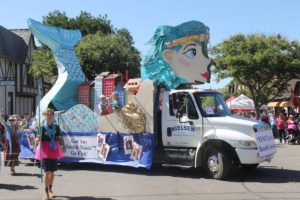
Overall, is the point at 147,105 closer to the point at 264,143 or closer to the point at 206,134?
the point at 206,134

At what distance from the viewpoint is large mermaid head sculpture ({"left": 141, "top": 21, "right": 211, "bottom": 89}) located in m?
13.0

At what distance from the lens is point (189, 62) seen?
13.1 m

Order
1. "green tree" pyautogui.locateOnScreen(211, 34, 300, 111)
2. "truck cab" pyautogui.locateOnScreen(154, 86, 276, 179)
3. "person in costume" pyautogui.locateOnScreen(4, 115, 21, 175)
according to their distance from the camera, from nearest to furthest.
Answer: "truck cab" pyautogui.locateOnScreen(154, 86, 276, 179) → "person in costume" pyautogui.locateOnScreen(4, 115, 21, 175) → "green tree" pyautogui.locateOnScreen(211, 34, 300, 111)

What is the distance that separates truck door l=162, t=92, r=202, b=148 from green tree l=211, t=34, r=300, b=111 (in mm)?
23518

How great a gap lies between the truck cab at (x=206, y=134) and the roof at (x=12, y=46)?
33656mm

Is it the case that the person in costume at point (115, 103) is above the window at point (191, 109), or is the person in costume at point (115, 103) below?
above

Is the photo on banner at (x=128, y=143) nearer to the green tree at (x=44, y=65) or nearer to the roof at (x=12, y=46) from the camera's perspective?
the green tree at (x=44, y=65)

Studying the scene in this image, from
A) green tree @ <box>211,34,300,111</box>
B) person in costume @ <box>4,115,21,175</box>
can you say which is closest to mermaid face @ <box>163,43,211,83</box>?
person in costume @ <box>4,115,21,175</box>

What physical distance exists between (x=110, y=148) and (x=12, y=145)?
2666 mm

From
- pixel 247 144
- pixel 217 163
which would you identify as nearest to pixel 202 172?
pixel 217 163

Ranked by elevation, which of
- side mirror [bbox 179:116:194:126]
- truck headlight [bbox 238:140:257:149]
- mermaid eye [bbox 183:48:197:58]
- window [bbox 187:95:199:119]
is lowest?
truck headlight [bbox 238:140:257:149]

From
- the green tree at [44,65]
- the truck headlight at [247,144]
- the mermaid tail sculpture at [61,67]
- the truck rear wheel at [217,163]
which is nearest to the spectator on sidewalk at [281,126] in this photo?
the mermaid tail sculpture at [61,67]

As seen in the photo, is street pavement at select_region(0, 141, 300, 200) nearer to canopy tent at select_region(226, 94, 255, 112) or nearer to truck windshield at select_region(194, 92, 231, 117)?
truck windshield at select_region(194, 92, 231, 117)

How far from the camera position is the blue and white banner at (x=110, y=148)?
12.8m
